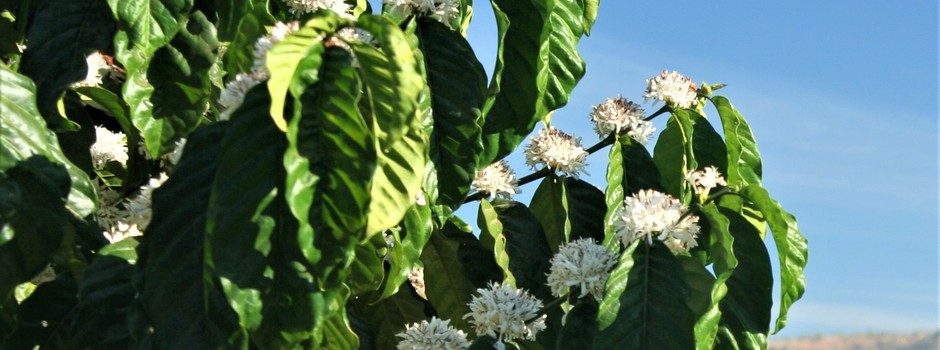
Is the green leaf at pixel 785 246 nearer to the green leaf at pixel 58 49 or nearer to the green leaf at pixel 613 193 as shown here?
the green leaf at pixel 613 193

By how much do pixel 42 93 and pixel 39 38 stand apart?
0.32ft

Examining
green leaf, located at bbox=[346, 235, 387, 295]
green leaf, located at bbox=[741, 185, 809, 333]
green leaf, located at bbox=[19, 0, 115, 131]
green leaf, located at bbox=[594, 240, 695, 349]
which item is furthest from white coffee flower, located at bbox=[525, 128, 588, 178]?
green leaf, located at bbox=[19, 0, 115, 131]

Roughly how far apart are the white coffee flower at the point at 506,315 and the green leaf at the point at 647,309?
0.88 ft

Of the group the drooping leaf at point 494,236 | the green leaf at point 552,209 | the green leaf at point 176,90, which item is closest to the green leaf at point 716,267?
the drooping leaf at point 494,236

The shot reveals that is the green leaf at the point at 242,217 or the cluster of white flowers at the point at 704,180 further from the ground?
the cluster of white flowers at the point at 704,180

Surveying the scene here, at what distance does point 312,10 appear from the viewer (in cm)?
224

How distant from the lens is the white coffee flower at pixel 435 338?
93.2 inches

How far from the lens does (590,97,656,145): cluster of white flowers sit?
281 cm

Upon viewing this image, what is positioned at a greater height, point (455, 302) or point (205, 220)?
point (455, 302)

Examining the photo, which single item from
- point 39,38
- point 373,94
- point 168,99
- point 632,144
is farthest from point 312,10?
point 632,144

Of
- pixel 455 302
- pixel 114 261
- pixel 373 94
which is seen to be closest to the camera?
pixel 373 94

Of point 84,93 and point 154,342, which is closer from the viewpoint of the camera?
point 154,342

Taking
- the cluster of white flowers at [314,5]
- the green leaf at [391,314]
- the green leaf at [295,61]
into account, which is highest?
the cluster of white flowers at [314,5]

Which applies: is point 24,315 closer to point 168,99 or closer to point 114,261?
point 114,261
